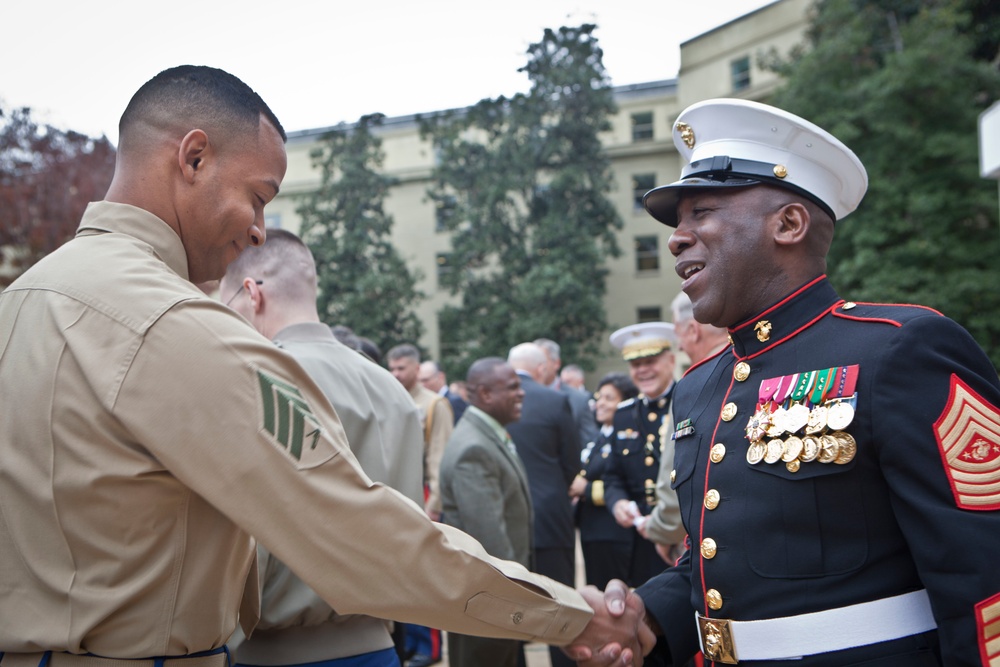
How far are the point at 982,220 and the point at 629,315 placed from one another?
53.0 feet

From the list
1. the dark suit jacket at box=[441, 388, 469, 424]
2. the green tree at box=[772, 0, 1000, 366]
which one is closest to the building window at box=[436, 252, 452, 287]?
the green tree at box=[772, 0, 1000, 366]

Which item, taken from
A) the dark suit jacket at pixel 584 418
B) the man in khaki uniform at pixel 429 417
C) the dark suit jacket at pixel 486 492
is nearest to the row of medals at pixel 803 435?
the dark suit jacket at pixel 486 492

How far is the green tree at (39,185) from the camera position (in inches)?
804

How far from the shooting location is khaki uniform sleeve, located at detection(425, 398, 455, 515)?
328 inches

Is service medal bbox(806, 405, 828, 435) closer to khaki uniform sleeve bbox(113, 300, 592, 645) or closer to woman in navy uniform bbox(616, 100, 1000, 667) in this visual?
woman in navy uniform bbox(616, 100, 1000, 667)

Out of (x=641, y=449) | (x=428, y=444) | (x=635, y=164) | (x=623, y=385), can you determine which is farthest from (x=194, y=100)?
(x=635, y=164)

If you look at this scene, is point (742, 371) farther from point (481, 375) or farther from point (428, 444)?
point (428, 444)

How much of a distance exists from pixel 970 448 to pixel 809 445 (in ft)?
1.11

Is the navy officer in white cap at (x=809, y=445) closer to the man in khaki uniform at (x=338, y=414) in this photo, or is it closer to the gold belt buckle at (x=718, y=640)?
the gold belt buckle at (x=718, y=640)

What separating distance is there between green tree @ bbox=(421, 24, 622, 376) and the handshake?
29226 millimetres

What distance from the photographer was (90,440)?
1.79m

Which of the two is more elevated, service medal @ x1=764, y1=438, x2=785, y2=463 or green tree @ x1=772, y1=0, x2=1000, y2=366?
green tree @ x1=772, y1=0, x2=1000, y2=366

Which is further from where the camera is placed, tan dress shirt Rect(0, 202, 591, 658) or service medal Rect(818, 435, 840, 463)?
service medal Rect(818, 435, 840, 463)

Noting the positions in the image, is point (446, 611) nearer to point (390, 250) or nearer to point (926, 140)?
point (926, 140)
